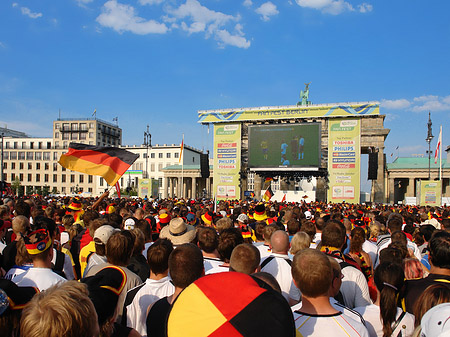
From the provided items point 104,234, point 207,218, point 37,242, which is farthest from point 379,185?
point 37,242

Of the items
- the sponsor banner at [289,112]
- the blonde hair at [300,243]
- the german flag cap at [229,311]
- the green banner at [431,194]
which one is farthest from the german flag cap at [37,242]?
the sponsor banner at [289,112]

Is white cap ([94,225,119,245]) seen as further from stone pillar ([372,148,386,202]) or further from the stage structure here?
stone pillar ([372,148,386,202])

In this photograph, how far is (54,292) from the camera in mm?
1621

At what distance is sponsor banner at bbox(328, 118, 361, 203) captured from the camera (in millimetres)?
39281

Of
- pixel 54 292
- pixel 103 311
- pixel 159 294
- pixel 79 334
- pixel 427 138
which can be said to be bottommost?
pixel 159 294

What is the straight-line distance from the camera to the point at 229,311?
1.49 metres

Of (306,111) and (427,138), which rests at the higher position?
(306,111)

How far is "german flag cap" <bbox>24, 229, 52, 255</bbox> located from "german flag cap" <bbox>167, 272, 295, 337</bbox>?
2.51 m

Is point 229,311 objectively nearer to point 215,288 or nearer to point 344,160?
point 215,288

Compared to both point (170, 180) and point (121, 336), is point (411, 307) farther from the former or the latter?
point (170, 180)

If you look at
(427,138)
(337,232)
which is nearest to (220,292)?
(337,232)

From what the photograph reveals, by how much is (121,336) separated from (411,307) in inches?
102

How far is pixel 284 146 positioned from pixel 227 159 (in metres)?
8.54

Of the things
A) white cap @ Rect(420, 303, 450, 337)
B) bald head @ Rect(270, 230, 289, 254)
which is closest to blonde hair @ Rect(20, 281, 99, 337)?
white cap @ Rect(420, 303, 450, 337)
